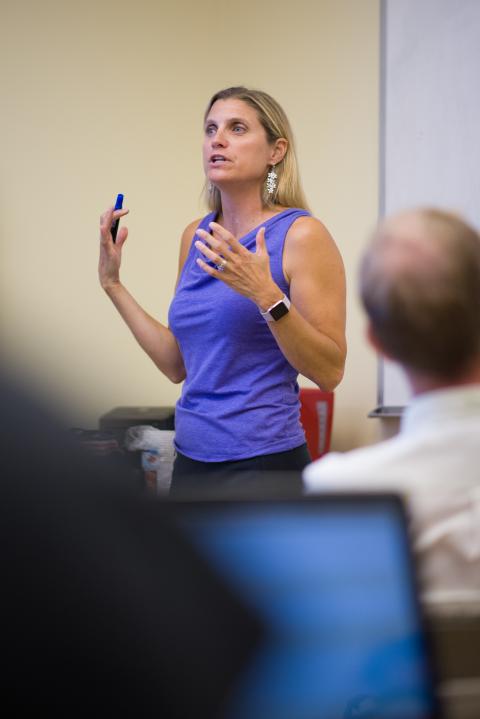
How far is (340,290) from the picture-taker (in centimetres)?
171

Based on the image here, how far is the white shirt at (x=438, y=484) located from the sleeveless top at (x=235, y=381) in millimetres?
929

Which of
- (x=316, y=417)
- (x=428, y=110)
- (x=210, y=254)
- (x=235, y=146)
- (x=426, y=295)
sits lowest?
(x=316, y=417)

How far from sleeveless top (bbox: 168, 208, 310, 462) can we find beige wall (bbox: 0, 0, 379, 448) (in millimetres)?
2253

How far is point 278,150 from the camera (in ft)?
6.43

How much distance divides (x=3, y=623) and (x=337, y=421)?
12.4 ft

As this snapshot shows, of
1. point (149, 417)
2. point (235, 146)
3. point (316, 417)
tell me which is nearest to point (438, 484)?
point (235, 146)

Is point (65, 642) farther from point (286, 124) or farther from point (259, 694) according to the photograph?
point (286, 124)

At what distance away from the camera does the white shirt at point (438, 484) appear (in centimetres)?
70

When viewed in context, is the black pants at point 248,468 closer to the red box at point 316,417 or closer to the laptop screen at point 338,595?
the laptop screen at point 338,595

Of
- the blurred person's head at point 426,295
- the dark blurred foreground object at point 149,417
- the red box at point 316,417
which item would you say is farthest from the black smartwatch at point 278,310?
the red box at point 316,417

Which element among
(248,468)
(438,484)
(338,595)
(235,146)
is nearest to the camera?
(338,595)

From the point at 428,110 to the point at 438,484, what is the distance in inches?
119

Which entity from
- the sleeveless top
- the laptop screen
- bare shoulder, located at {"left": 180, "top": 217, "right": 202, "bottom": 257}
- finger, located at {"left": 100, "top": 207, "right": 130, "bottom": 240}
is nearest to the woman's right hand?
finger, located at {"left": 100, "top": 207, "right": 130, "bottom": 240}

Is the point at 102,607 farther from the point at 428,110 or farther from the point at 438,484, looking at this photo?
the point at 428,110
